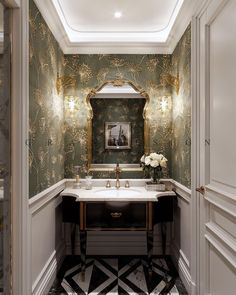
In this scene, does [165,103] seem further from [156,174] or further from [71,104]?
[71,104]

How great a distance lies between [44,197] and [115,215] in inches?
27.2

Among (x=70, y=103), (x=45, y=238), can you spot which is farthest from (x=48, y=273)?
(x=70, y=103)

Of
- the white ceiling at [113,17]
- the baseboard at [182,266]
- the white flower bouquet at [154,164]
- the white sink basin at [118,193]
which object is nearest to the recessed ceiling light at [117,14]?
the white ceiling at [113,17]

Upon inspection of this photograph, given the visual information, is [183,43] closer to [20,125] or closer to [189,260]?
[20,125]

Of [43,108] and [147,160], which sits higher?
[43,108]

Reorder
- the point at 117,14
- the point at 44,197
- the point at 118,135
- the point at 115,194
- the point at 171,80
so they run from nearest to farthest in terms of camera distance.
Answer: the point at 44,197 → the point at 117,14 → the point at 115,194 → the point at 171,80 → the point at 118,135

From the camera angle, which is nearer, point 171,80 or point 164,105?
point 171,80

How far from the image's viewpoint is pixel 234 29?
1505 mm

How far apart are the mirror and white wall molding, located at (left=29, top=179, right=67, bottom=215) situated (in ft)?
1.61

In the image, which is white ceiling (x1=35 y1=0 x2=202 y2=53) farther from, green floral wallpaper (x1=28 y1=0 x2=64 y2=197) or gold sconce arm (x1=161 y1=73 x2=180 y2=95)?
gold sconce arm (x1=161 y1=73 x2=180 y2=95)

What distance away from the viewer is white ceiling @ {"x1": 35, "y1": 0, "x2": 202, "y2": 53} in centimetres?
245

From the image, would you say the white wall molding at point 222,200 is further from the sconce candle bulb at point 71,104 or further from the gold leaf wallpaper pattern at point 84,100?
the sconce candle bulb at point 71,104

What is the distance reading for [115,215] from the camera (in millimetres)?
2584

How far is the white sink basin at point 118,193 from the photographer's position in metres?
2.63
